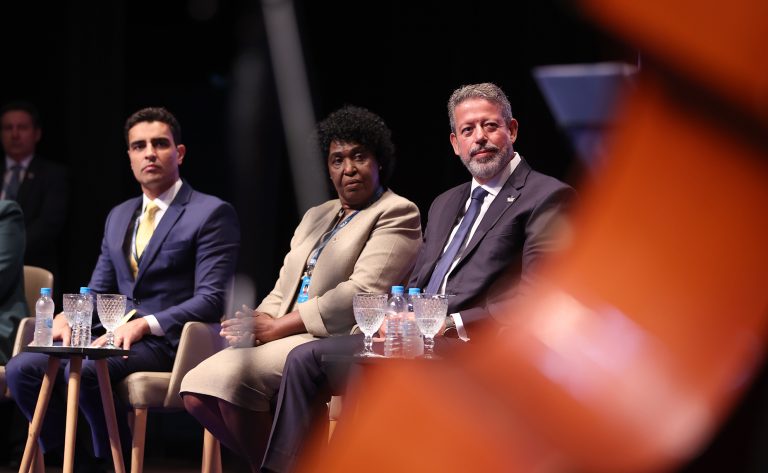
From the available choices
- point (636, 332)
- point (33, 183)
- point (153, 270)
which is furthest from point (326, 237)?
point (636, 332)

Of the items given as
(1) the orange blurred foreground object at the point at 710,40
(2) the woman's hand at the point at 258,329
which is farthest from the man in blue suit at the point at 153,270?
(1) the orange blurred foreground object at the point at 710,40

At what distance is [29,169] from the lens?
15.7ft

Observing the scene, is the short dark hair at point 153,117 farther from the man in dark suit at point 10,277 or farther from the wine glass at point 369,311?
the wine glass at point 369,311

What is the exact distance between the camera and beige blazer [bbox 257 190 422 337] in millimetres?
3229

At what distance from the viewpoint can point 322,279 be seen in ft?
11.1

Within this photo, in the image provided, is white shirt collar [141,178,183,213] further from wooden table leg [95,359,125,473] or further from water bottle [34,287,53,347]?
wooden table leg [95,359,125,473]

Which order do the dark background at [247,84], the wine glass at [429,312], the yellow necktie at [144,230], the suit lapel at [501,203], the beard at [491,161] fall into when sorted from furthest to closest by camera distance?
the yellow necktie at [144,230]
the dark background at [247,84]
the beard at [491,161]
the suit lapel at [501,203]
the wine glass at [429,312]

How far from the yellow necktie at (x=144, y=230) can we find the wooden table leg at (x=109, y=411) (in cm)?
64

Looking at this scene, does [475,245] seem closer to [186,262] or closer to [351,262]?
[351,262]

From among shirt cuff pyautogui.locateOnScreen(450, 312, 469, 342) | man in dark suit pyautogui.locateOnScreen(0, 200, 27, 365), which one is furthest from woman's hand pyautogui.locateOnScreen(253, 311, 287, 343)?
man in dark suit pyautogui.locateOnScreen(0, 200, 27, 365)

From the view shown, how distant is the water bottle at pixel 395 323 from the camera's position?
8.57 feet

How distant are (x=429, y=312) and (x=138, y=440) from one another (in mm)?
1409

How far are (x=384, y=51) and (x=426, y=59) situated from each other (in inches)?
9.7

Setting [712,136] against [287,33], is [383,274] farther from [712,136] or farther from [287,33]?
[712,136]
